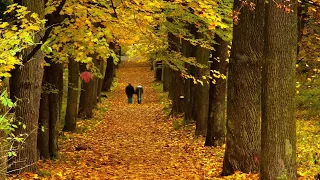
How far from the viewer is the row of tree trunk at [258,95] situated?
699 cm

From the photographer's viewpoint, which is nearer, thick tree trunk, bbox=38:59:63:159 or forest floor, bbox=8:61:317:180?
forest floor, bbox=8:61:317:180

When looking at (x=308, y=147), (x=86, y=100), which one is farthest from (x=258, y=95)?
(x=86, y=100)

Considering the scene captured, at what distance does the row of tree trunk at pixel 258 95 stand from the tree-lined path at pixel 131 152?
3.55 feet

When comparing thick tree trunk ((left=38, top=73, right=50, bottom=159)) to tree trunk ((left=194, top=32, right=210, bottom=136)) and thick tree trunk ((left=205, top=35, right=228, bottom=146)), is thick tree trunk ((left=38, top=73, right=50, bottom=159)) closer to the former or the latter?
thick tree trunk ((left=205, top=35, right=228, bottom=146))

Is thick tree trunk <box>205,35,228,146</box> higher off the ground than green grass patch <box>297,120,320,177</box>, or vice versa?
thick tree trunk <box>205,35,228,146</box>

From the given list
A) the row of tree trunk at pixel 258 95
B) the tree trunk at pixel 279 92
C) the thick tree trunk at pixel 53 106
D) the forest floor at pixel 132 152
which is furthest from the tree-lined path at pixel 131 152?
the tree trunk at pixel 279 92

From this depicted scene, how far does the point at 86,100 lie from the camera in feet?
75.8

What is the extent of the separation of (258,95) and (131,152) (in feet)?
21.5

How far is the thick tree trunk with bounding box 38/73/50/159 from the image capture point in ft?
39.2

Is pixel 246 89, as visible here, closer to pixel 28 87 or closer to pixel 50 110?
pixel 28 87

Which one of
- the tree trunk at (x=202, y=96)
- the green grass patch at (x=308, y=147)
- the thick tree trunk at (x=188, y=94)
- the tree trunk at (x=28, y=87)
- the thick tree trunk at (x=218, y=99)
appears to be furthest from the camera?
the thick tree trunk at (x=188, y=94)

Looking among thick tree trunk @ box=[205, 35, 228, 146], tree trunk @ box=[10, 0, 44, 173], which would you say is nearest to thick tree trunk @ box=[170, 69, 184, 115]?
thick tree trunk @ box=[205, 35, 228, 146]

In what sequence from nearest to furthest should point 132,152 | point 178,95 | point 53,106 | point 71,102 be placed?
point 53,106 → point 132,152 → point 71,102 → point 178,95

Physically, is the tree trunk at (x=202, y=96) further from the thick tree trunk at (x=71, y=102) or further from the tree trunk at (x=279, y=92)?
the tree trunk at (x=279, y=92)
